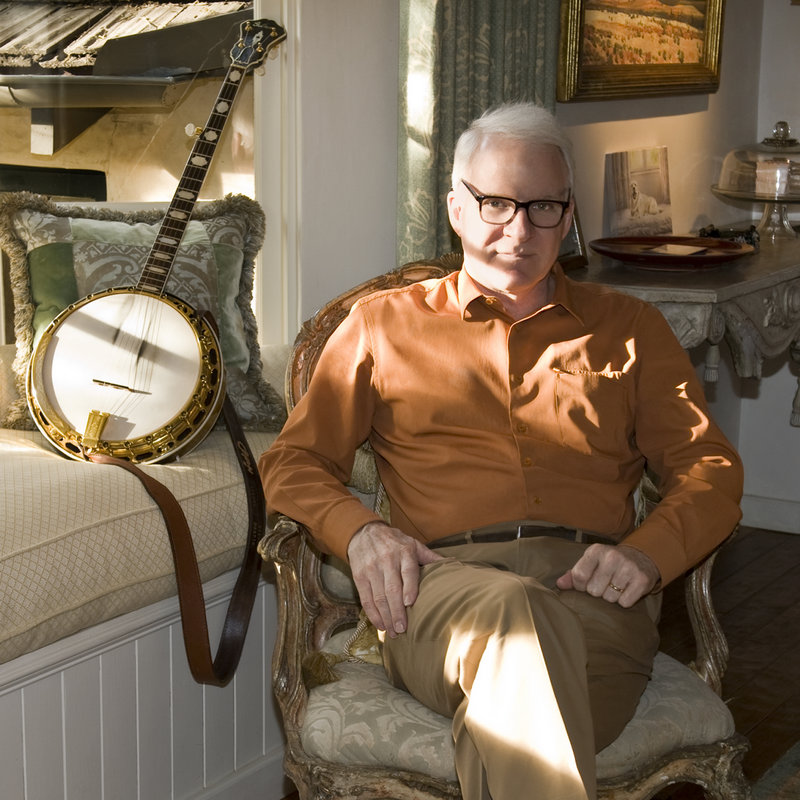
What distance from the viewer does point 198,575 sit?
6.69ft

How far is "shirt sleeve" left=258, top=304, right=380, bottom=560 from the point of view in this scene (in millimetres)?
1806

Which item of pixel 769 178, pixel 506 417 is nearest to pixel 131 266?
pixel 506 417

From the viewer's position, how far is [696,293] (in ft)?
8.78

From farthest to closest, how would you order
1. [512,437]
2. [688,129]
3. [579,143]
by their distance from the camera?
[688,129] → [579,143] → [512,437]

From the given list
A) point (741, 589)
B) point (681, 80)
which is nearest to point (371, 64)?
point (681, 80)

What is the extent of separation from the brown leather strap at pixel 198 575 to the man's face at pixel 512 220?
1.84ft

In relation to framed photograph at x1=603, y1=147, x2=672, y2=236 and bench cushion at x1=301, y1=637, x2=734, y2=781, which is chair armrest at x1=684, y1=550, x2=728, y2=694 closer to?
bench cushion at x1=301, y1=637, x2=734, y2=781

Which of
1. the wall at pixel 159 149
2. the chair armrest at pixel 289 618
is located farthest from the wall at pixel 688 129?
the chair armrest at pixel 289 618

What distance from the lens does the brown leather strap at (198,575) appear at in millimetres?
2033

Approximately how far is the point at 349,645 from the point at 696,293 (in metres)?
1.21

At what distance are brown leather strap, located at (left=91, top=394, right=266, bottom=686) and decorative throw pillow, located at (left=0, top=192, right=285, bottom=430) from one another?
7.4 inches

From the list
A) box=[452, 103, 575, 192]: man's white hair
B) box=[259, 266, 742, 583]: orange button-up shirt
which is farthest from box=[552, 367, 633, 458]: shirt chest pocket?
box=[452, 103, 575, 192]: man's white hair

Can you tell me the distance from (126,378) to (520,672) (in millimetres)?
1035

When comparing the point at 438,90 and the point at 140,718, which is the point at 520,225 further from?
the point at 140,718
